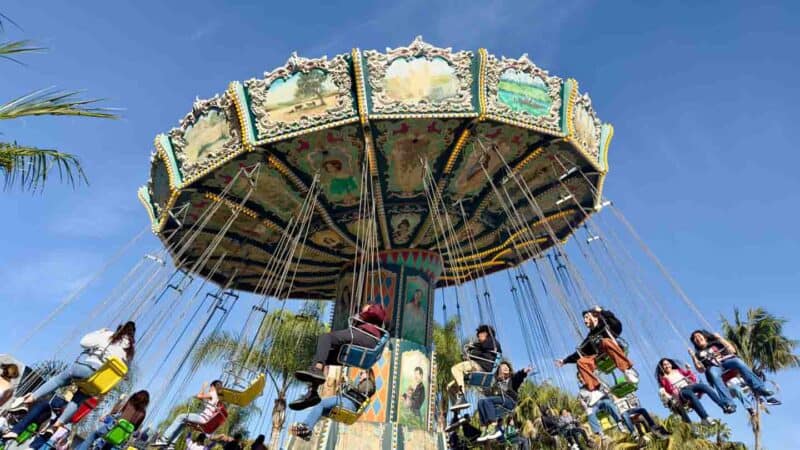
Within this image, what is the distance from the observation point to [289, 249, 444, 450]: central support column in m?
11.0

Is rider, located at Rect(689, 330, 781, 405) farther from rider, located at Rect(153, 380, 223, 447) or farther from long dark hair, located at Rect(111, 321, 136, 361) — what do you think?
long dark hair, located at Rect(111, 321, 136, 361)

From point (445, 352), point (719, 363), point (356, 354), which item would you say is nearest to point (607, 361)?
point (719, 363)

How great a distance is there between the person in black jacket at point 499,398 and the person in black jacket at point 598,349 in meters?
0.80

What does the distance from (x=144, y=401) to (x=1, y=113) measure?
553cm

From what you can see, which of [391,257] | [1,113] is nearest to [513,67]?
[391,257]

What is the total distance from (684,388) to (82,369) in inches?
295

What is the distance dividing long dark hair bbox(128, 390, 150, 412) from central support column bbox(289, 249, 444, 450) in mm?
3501

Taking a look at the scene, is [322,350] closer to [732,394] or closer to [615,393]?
[615,393]

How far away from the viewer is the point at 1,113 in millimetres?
3523

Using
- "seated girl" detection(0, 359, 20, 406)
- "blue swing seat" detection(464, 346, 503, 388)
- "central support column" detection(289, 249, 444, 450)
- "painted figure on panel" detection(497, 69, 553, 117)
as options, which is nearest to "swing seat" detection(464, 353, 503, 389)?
"blue swing seat" detection(464, 346, 503, 388)

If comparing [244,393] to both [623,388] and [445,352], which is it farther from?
[445,352]

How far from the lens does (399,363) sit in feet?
39.4

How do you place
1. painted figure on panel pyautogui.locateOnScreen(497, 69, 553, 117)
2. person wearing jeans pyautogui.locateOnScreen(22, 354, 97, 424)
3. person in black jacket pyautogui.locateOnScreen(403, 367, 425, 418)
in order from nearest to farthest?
person wearing jeans pyautogui.locateOnScreen(22, 354, 97, 424) < painted figure on panel pyautogui.locateOnScreen(497, 69, 553, 117) < person in black jacket pyautogui.locateOnScreen(403, 367, 425, 418)

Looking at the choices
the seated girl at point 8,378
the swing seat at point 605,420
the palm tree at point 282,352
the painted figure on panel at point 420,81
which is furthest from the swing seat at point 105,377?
the palm tree at point 282,352
